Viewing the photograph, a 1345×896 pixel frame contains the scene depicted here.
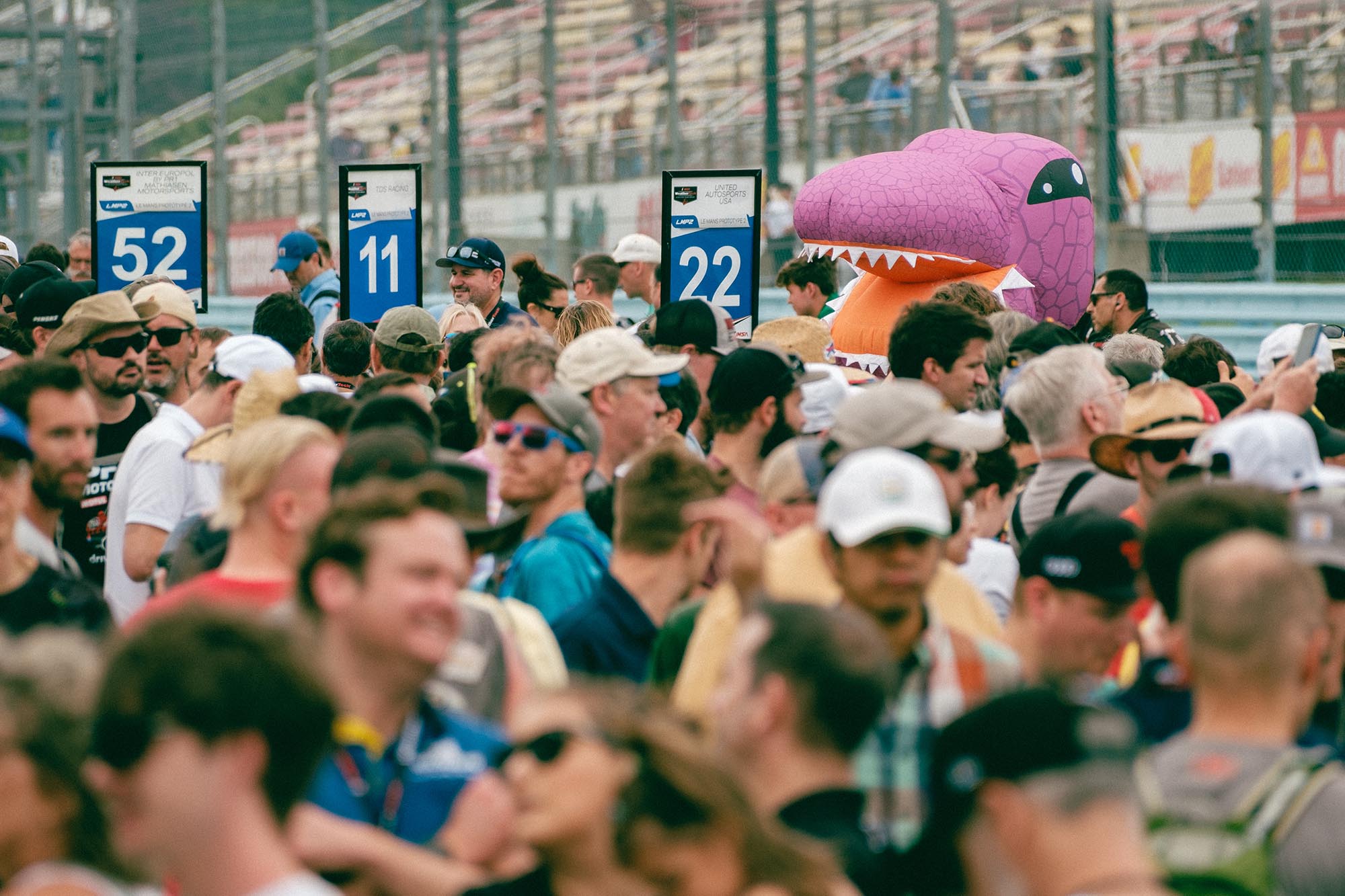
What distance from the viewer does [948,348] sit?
22.0ft

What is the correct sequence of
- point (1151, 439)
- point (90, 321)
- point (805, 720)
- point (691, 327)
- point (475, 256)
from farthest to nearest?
1. point (475, 256)
2. point (691, 327)
3. point (90, 321)
4. point (1151, 439)
5. point (805, 720)

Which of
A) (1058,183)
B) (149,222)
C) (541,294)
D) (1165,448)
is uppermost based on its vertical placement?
(1058,183)

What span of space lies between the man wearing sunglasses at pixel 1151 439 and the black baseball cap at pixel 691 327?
6.96 ft

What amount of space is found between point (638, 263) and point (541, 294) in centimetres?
156

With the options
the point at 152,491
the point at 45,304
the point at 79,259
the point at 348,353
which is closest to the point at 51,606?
the point at 152,491

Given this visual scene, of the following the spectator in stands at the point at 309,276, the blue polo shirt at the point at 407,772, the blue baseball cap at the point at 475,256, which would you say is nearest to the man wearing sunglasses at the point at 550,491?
the blue polo shirt at the point at 407,772

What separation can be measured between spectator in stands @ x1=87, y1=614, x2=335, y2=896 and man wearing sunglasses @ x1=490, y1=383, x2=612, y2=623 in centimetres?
218

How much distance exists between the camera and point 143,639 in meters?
2.56

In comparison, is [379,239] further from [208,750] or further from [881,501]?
[208,750]

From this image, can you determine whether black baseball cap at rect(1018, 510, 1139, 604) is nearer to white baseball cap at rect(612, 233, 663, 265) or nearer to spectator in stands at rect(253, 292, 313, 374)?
spectator in stands at rect(253, 292, 313, 374)

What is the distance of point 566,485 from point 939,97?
880 cm

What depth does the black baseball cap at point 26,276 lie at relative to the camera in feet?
33.7

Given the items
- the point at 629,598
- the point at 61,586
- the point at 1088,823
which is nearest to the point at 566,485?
the point at 629,598

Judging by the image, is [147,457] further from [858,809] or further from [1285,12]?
[1285,12]
